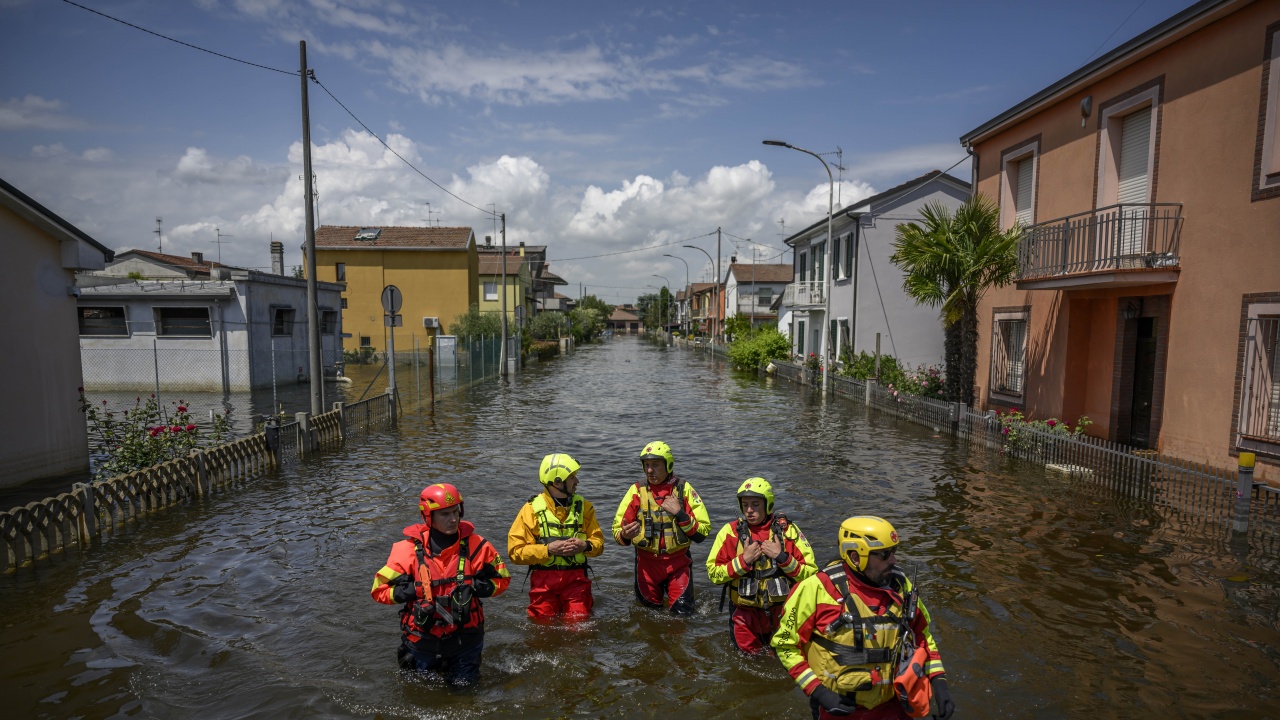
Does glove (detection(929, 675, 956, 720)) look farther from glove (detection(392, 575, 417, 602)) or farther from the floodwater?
glove (detection(392, 575, 417, 602))

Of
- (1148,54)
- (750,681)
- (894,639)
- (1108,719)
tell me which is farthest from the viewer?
(1148,54)

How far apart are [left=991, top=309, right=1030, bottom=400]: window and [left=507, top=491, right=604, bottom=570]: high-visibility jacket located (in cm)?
1473

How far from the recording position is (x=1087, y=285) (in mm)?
13398

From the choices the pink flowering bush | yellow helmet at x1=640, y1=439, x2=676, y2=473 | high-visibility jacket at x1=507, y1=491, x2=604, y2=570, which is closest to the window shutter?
yellow helmet at x1=640, y1=439, x2=676, y2=473

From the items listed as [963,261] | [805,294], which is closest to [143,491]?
[963,261]

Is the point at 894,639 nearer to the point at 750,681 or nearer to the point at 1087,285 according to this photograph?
the point at 750,681

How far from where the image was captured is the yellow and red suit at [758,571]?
5.23m

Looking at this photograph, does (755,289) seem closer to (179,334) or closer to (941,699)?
(179,334)

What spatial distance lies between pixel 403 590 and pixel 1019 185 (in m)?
18.3

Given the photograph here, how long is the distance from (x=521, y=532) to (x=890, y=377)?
19.5 metres

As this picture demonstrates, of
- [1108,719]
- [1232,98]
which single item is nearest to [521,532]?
[1108,719]

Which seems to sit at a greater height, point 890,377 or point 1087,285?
point 1087,285

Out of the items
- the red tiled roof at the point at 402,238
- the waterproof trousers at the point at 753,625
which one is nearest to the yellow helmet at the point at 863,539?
the waterproof trousers at the point at 753,625

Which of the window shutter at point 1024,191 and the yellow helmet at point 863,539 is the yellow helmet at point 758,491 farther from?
the window shutter at point 1024,191
